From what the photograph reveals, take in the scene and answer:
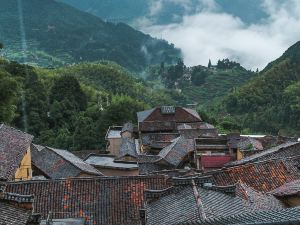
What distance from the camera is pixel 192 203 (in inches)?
684

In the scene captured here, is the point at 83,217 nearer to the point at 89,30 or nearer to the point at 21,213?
the point at 21,213

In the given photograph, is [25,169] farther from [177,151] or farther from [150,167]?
[177,151]

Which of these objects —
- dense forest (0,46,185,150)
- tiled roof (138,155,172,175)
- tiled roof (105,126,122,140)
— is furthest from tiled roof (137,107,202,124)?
tiled roof (138,155,172,175)

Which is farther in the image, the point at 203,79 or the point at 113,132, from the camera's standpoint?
the point at 203,79

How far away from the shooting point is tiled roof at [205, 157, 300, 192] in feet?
80.5

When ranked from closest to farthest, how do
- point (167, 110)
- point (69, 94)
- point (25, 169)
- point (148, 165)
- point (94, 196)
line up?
point (94, 196)
point (25, 169)
point (148, 165)
point (167, 110)
point (69, 94)

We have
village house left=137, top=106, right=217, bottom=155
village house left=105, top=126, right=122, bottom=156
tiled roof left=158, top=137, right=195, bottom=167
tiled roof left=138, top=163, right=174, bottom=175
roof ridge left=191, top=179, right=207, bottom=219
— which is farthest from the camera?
village house left=105, top=126, right=122, bottom=156

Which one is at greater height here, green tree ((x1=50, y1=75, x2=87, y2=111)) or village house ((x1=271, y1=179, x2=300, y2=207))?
green tree ((x1=50, y1=75, x2=87, y2=111))

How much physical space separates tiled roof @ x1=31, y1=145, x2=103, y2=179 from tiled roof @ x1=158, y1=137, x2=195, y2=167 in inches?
289

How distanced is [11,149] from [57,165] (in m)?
6.06

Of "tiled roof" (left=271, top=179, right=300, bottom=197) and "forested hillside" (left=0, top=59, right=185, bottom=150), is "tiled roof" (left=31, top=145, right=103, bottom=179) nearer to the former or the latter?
"forested hillside" (left=0, top=59, right=185, bottom=150)

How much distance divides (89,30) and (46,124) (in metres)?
131

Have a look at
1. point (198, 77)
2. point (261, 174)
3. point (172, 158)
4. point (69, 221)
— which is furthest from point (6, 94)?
point (198, 77)

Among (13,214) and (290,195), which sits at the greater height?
(13,214)
